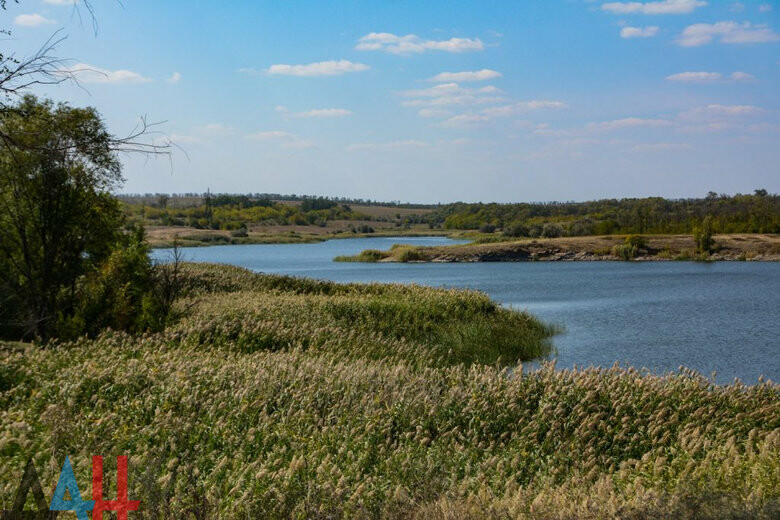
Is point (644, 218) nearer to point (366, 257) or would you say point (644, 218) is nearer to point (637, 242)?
point (637, 242)

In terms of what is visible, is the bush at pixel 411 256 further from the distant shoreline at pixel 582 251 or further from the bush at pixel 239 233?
the bush at pixel 239 233

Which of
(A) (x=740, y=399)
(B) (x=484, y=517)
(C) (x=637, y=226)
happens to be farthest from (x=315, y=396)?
(C) (x=637, y=226)

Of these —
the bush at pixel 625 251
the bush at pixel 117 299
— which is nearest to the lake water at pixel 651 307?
the bush at pixel 625 251

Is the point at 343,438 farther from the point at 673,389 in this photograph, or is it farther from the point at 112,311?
the point at 112,311

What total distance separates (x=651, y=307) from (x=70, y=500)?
110 ft

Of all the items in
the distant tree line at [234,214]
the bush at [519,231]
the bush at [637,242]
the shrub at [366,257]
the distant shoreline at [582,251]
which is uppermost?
the distant tree line at [234,214]

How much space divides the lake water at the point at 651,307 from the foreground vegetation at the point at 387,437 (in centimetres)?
521

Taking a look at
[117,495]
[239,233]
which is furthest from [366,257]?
[117,495]

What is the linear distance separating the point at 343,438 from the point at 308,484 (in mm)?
2101

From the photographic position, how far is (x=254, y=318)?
19.7m

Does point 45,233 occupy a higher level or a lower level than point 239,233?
higher

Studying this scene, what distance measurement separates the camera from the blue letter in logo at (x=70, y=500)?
19.9 ft

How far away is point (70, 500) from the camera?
625 cm

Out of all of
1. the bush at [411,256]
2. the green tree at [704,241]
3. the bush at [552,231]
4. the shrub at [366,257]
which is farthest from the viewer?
the bush at [552,231]
